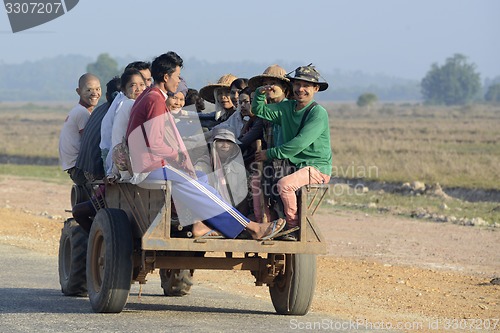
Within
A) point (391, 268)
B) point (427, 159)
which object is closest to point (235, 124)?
point (391, 268)

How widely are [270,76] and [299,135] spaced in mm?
777

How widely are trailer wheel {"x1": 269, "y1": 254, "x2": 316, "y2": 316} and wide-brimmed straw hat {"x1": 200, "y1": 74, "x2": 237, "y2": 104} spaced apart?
2.23 m

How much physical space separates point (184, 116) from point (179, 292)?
2029 millimetres

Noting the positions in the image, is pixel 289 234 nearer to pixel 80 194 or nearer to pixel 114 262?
pixel 114 262

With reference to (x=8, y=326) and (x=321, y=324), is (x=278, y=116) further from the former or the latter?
(x=8, y=326)

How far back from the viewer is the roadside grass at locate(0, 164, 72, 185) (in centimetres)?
3320

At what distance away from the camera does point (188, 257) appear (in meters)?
9.11

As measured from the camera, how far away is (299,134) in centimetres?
912

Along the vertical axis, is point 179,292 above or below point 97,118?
below

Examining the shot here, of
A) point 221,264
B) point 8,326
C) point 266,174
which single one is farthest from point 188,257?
point 8,326

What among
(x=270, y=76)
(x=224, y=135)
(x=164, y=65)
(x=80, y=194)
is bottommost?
(x=80, y=194)

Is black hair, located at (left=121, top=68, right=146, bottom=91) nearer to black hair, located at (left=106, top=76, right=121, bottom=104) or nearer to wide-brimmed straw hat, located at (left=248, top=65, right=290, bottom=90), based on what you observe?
black hair, located at (left=106, top=76, right=121, bottom=104)

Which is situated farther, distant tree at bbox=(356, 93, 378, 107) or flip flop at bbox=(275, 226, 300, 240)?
distant tree at bbox=(356, 93, 378, 107)

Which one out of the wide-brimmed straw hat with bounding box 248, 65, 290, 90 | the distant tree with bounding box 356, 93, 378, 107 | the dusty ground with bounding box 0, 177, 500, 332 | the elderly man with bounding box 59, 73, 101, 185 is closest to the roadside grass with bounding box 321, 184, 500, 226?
the dusty ground with bounding box 0, 177, 500, 332
